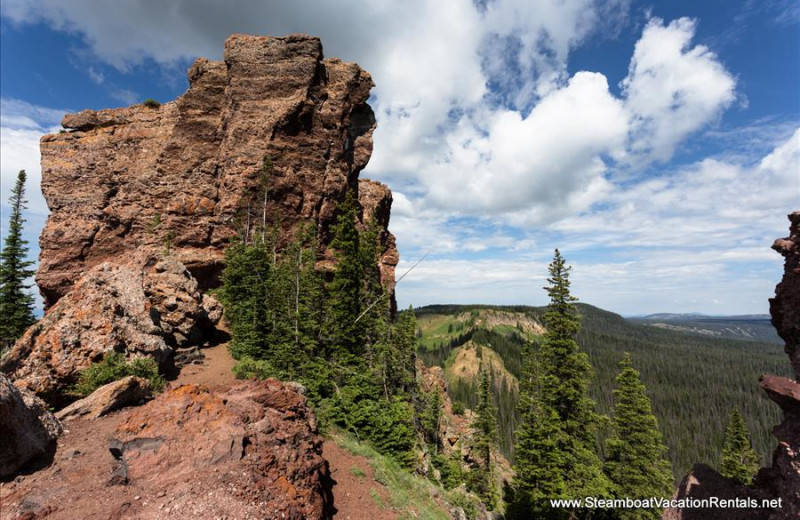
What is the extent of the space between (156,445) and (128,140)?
39.3 metres

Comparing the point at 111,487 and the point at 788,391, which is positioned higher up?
the point at 788,391

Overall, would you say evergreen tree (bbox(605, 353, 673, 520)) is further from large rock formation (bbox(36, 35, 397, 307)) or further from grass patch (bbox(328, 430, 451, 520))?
large rock formation (bbox(36, 35, 397, 307))

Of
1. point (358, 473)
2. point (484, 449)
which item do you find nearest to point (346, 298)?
point (358, 473)

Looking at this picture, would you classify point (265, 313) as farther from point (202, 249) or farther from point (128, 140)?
point (128, 140)

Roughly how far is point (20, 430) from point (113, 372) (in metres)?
5.15

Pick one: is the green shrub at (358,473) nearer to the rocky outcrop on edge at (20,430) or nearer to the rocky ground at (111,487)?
the rocky ground at (111,487)

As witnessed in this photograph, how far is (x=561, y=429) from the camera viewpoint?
21109 mm

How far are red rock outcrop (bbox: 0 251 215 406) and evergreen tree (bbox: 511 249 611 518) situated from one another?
71.0 ft

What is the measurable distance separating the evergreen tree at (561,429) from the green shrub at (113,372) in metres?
20.8

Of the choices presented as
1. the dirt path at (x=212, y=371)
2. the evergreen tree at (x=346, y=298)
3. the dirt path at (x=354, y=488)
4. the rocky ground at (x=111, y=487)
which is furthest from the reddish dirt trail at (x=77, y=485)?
the evergreen tree at (x=346, y=298)

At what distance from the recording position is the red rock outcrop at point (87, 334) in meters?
10.7

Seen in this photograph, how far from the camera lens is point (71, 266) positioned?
31.2 m

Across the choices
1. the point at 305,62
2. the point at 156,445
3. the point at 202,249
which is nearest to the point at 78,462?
the point at 156,445

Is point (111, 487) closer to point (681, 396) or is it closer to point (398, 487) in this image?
point (398, 487)
